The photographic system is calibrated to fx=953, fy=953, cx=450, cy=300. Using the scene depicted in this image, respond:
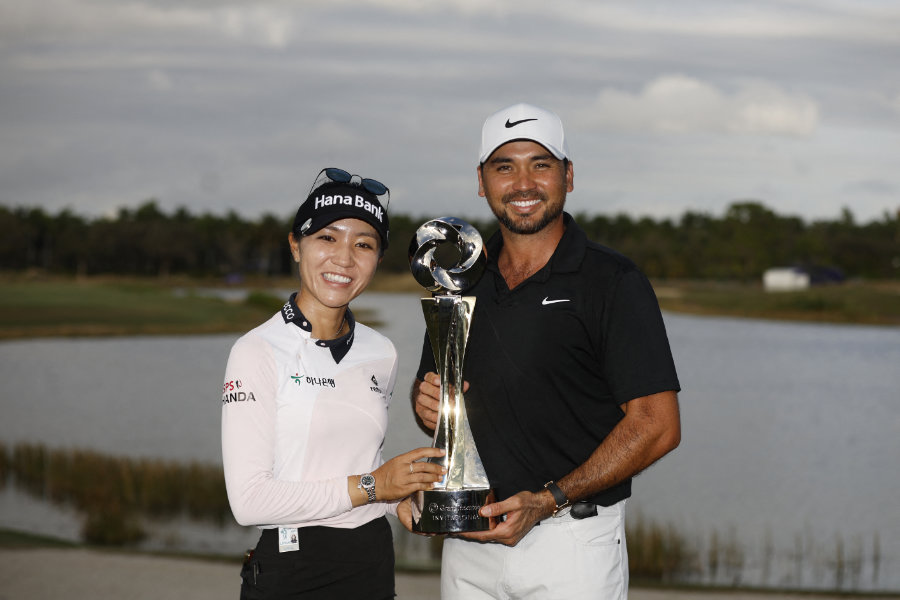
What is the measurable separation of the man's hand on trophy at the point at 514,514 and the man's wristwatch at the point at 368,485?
0.42 metres

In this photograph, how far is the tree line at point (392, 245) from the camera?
347 ft

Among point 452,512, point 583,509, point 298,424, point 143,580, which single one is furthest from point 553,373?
point 143,580

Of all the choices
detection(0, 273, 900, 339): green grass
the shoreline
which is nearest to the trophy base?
the shoreline

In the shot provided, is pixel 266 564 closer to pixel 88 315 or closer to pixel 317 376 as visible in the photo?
pixel 317 376

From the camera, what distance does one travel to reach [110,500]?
14.9 meters

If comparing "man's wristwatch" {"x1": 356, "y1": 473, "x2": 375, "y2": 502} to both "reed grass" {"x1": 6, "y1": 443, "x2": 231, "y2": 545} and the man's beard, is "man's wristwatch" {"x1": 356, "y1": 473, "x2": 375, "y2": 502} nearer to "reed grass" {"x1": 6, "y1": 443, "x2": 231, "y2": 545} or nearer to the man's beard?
the man's beard

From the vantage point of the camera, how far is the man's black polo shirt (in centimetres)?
346

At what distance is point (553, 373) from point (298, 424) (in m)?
0.98

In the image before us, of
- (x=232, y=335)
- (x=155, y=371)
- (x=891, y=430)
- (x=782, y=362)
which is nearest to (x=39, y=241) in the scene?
(x=232, y=335)

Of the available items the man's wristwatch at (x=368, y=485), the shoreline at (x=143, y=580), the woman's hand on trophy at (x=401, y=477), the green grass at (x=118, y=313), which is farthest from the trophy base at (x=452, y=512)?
the green grass at (x=118, y=313)

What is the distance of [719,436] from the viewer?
98.6ft

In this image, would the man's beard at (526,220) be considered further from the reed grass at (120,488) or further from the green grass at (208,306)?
the green grass at (208,306)

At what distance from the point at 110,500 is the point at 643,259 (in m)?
93.9

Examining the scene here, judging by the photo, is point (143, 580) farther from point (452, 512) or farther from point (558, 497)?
point (558, 497)
